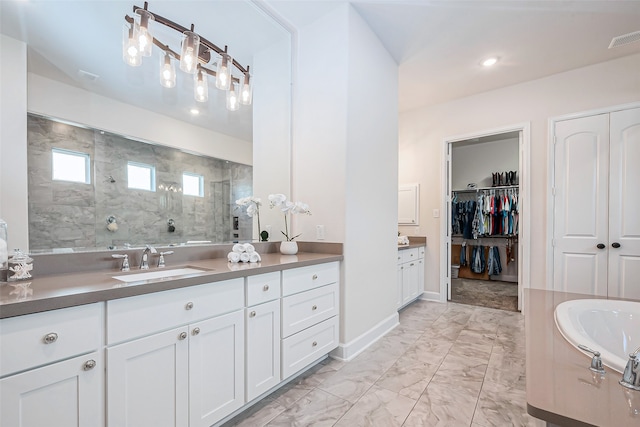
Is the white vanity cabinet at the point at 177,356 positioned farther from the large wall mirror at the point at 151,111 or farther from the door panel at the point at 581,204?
the door panel at the point at 581,204

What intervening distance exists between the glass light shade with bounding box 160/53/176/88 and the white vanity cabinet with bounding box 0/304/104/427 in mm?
1514

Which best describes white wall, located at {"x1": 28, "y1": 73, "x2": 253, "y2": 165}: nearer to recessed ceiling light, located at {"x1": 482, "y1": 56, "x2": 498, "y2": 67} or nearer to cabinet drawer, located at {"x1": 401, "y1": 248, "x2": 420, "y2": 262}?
cabinet drawer, located at {"x1": 401, "y1": 248, "x2": 420, "y2": 262}

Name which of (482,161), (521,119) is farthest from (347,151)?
(482,161)

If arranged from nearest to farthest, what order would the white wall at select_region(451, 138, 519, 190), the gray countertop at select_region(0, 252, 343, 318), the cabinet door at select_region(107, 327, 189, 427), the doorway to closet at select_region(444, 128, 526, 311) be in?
the gray countertop at select_region(0, 252, 343, 318)
the cabinet door at select_region(107, 327, 189, 427)
the doorway to closet at select_region(444, 128, 526, 311)
the white wall at select_region(451, 138, 519, 190)

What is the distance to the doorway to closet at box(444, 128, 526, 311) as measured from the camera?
5242 millimetres

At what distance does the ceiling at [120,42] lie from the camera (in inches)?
53.9

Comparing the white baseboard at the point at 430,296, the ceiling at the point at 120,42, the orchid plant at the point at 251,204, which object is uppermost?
the ceiling at the point at 120,42

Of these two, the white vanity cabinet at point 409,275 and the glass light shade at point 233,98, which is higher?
the glass light shade at point 233,98

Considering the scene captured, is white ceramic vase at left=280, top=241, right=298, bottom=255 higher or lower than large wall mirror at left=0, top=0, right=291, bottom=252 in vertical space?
lower

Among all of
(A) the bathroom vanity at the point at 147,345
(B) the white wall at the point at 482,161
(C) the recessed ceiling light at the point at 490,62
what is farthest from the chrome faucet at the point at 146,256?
(B) the white wall at the point at 482,161

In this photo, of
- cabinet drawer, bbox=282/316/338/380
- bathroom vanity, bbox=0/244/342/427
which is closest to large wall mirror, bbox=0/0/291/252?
bathroom vanity, bbox=0/244/342/427

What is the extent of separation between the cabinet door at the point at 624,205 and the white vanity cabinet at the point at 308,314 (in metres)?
3.07

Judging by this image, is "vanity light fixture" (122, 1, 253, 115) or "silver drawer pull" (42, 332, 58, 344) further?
"vanity light fixture" (122, 1, 253, 115)

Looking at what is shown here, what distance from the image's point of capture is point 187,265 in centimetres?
176
